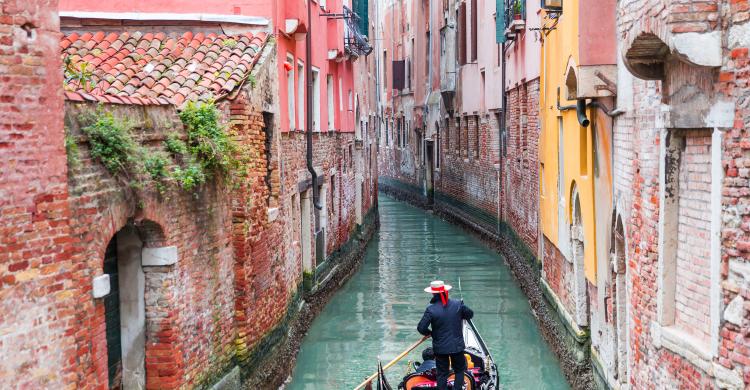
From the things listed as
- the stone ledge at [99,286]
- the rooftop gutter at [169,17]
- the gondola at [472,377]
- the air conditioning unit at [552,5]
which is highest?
the air conditioning unit at [552,5]

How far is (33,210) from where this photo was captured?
5.24m

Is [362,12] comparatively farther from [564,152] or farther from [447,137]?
[564,152]

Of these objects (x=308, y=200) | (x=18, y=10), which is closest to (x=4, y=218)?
(x=18, y=10)

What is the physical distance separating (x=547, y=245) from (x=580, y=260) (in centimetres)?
311

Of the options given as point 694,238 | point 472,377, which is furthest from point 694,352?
point 472,377

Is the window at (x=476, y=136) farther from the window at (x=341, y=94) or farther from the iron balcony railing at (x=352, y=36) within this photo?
the window at (x=341, y=94)

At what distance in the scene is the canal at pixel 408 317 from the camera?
1209 cm

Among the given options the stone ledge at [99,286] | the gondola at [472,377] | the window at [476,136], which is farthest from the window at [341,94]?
the stone ledge at [99,286]

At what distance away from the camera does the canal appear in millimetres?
12086

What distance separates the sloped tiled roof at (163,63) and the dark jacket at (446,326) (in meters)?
3.00

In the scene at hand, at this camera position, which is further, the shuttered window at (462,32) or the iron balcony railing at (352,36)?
the shuttered window at (462,32)

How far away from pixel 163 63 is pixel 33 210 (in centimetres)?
522

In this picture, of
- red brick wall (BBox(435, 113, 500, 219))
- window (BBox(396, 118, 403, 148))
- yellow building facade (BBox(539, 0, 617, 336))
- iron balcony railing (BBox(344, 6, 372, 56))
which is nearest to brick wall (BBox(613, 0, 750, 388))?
yellow building facade (BBox(539, 0, 617, 336))

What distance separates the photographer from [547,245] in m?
14.6
